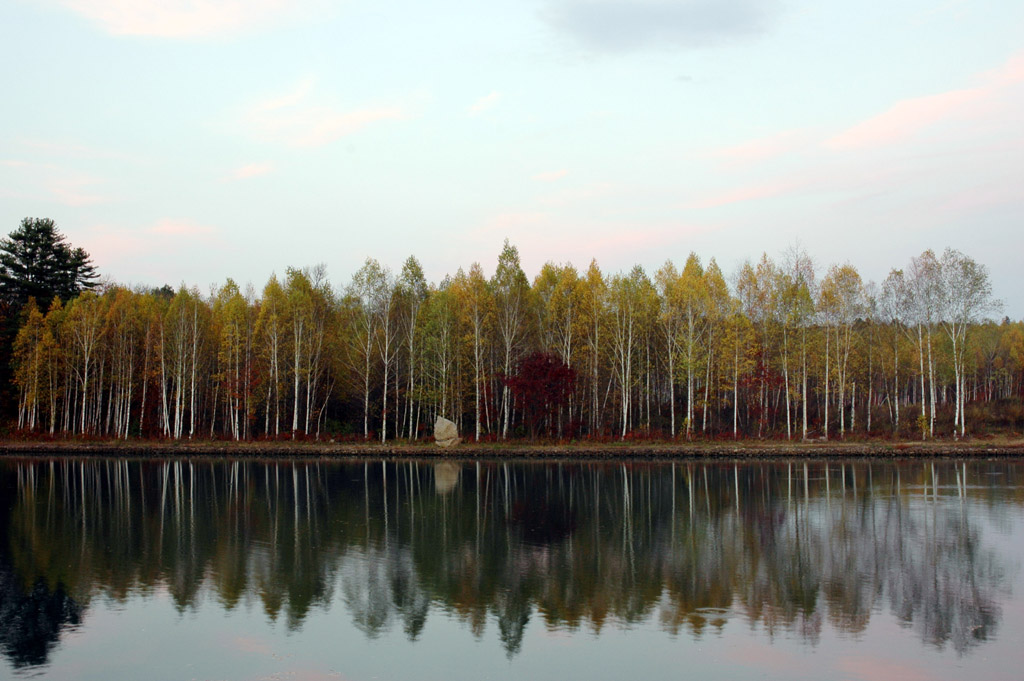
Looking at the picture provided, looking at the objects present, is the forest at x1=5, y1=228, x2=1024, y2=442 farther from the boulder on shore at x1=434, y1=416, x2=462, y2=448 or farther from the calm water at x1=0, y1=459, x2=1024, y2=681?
the calm water at x1=0, y1=459, x2=1024, y2=681

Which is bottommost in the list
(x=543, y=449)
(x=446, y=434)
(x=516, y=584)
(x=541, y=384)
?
(x=543, y=449)

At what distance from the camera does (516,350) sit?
60.9 meters

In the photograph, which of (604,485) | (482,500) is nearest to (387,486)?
(482,500)

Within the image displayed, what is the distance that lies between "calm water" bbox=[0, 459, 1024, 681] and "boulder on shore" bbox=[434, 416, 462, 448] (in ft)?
69.1

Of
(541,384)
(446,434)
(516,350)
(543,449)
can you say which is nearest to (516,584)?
(543,449)

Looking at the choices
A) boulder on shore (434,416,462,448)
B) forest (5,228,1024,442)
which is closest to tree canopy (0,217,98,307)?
forest (5,228,1024,442)

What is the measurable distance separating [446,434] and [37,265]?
41.6 meters

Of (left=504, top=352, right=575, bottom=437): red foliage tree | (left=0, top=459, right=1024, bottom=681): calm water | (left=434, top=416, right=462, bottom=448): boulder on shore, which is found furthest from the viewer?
(left=434, top=416, right=462, bottom=448): boulder on shore

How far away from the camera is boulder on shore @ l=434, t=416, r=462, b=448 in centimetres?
5406

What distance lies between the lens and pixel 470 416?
66688mm

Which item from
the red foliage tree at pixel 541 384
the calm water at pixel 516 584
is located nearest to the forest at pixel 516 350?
the red foliage tree at pixel 541 384

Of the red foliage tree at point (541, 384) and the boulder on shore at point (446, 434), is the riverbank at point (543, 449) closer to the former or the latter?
the boulder on shore at point (446, 434)

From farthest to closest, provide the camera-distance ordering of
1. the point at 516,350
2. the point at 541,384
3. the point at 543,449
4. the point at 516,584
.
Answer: the point at 516,350 → the point at 541,384 → the point at 543,449 → the point at 516,584

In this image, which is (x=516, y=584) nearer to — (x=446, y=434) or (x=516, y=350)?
(x=446, y=434)
